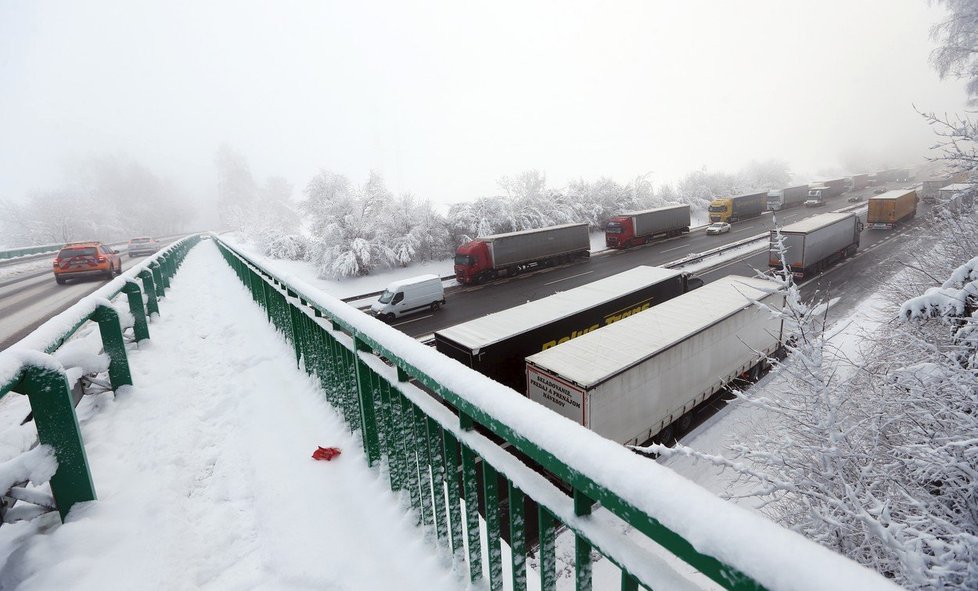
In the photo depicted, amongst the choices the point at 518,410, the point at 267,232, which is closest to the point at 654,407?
the point at 518,410

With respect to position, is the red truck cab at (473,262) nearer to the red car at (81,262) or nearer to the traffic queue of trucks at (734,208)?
the red car at (81,262)

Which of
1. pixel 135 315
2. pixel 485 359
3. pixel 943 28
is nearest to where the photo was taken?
pixel 135 315

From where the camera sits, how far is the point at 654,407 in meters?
11.2

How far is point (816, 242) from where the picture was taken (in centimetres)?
2630

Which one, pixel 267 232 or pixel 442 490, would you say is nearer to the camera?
pixel 442 490

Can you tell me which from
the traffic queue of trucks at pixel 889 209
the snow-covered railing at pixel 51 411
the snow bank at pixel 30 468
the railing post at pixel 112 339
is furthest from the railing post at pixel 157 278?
the traffic queue of trucks at pixel 889 209

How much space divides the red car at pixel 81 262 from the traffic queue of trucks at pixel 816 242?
109 ft

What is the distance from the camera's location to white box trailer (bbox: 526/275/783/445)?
32.8ft

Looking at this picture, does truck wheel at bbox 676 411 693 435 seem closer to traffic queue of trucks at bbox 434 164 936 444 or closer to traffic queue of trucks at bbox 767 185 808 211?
traffic queue of trucks at bbox 434 164 936 444

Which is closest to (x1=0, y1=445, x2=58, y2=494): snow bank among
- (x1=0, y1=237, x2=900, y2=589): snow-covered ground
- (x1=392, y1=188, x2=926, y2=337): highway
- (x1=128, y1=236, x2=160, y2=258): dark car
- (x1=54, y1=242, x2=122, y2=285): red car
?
(x1=0, y1=237, x2=900, y2=589): snow-covered ground

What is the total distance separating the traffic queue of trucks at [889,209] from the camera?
39719 millimetres

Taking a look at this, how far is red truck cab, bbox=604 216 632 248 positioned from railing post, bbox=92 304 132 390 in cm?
4059

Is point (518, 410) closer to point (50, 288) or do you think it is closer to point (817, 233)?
point (50, 288)

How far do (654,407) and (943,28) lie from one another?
25.9 m
